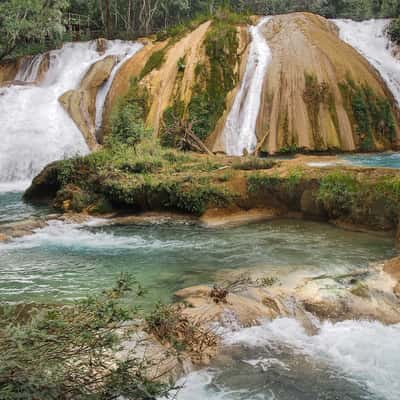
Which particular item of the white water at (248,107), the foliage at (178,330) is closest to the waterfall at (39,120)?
the white water at (248,107)

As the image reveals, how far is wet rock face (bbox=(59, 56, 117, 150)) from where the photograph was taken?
22.3 m

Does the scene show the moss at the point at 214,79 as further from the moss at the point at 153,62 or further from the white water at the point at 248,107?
the moss at the point at 153,62

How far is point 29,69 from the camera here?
2702cm

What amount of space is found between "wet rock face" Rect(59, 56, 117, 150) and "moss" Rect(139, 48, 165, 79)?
2128 millimetres

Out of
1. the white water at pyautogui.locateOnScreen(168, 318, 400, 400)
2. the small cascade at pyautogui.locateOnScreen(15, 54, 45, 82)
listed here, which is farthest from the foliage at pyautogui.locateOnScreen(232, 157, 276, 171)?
the small cascade at pyautogui.locateOnScreen(15, 54, 45, 82)

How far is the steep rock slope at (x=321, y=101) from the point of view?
1995cm

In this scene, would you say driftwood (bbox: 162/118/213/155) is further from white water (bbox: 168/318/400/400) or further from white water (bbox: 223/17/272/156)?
white water (bbox: 168/318/400/400)

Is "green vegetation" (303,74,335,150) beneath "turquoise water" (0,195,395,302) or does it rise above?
above

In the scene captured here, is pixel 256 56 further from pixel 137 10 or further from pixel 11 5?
pixel 137 10

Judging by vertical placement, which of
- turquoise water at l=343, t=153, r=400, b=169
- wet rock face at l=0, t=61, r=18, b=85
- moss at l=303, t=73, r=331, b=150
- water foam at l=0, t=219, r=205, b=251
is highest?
wet rock face at l=0, t=61, r=18, b=85

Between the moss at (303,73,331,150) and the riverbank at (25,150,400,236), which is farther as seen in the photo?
the moss at (303,73,331,150)

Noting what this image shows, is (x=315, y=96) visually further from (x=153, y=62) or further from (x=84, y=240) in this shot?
(x=84, y=240)

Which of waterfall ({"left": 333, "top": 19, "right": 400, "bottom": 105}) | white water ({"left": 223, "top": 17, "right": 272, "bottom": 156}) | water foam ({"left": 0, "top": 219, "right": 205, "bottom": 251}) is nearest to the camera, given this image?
water foam ({"left": 0, "top": 219, "right": 205, "bottom": 251})

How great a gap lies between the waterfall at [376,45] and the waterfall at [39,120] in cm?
1065
